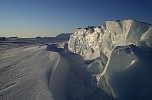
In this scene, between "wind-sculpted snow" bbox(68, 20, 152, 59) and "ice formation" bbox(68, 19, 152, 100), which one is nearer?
"ice formation" bbox(68, 19, 152, 100)

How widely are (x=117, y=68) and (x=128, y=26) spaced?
2636mm

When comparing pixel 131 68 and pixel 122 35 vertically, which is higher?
pixel 122 35

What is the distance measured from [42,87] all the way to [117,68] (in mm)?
2220

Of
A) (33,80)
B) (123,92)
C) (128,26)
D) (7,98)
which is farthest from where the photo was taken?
(128,26)

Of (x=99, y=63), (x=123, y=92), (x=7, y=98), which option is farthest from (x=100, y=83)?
(x=99, y=63)

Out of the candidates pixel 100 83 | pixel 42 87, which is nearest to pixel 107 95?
pixel 100 83

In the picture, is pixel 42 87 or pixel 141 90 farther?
pixel 42 87

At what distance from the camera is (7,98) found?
596 centimetres

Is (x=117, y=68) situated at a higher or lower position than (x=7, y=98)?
higher

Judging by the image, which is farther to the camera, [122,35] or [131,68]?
[122,35]

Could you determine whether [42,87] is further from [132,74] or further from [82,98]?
[132,74]

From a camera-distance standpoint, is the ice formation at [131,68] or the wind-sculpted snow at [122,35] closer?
the ice formation at [131,68]

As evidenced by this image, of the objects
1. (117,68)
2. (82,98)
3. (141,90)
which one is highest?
(117,68)

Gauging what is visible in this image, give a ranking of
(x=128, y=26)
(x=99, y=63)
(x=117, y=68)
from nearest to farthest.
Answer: (x=117, y=68) < (x=128, y=26) < (x=99, y=63)
